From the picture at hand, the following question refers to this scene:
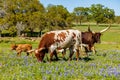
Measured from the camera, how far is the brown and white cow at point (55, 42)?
17.1 m

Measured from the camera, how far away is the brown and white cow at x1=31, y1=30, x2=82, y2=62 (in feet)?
56.1

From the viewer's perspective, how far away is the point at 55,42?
682 inches

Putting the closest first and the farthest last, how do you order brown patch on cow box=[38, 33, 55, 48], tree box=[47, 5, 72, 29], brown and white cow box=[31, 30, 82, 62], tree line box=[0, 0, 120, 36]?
1. brown and white cow box=[31, 30, 82, 62]
2. brown patch on cow box=[38, 33, 55, 48]
3. tree line box=[0, 0, 120, 36]
4. tree box=[47, 5, 72, 29]

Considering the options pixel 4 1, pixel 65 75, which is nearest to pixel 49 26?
pixel 4 1

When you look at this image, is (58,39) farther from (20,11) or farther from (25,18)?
(20,11)

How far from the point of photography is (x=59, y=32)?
17.8 meters

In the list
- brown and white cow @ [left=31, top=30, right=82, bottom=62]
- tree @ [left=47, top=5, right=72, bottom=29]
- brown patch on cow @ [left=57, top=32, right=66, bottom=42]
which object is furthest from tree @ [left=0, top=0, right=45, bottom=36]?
brown patch on cow @ [left=57, top=32, right=66, bottom=42]

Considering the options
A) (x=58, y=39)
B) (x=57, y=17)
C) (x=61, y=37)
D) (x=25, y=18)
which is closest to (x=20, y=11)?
(x=25, y=18)

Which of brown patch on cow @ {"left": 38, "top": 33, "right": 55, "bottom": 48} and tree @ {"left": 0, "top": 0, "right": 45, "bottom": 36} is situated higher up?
tree @ {"left": 0, "top": 0, "right": 45, "bottom": 36}

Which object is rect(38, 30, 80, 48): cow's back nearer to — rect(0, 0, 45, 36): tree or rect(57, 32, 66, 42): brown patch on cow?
rect(57, 32, 66, 42): brown patch on cow

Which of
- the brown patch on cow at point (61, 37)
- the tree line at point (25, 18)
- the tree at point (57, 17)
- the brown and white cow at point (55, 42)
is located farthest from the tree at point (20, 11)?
the brown patch on cow at point (61, 37)

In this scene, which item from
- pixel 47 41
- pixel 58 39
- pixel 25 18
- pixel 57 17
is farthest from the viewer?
pixel 57 17

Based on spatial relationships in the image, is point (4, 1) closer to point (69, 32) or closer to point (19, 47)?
point (19, 47)

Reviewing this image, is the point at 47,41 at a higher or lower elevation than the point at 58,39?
lower
